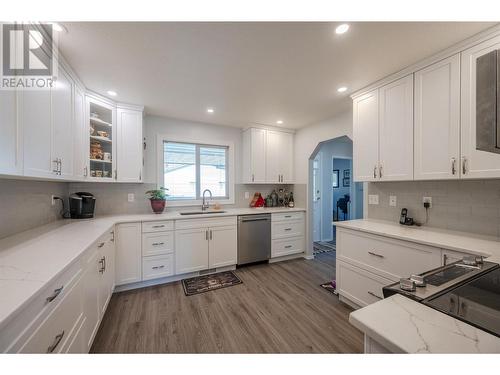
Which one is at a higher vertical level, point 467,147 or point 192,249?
point 467,147

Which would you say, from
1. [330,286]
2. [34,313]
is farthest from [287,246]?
[34,313]

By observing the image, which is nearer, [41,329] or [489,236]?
[41,329]

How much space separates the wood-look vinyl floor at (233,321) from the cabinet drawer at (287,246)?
73cm

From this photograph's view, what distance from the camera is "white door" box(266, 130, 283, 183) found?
3758 millimetres

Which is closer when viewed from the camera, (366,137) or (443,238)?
(443,238)

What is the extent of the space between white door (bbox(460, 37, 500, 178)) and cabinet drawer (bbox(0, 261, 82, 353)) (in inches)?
108

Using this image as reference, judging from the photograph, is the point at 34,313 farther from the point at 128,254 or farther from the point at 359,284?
the point at 359,284

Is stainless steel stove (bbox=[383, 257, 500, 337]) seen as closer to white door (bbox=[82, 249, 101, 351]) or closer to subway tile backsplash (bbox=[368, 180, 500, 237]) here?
subway tile backsplash (bbox=[368, 180, 500, 237])

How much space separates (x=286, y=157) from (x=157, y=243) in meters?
2.75

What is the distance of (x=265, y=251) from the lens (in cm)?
336

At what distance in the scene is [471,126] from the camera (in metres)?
1.51
